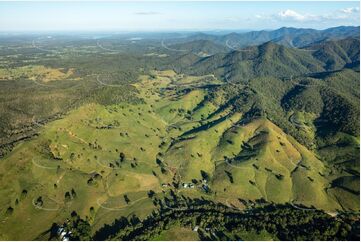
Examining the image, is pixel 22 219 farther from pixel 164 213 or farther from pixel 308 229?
pixel 308 229

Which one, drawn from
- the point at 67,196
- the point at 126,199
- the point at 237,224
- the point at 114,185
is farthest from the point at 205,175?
the point at 67,196

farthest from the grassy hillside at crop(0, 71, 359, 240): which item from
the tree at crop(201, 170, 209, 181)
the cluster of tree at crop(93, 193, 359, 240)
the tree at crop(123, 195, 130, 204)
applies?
the cluster of tree at crop(93, 193, 359, 240)

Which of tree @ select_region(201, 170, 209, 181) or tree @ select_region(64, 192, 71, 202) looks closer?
tree @ select_region(64, 192, 71, 202)

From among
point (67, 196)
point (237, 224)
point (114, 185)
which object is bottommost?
point (114, 185)

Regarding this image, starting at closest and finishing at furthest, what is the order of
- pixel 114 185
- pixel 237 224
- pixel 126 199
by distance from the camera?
pixel 237 224 < pixel 126 199 < pixel 114 185

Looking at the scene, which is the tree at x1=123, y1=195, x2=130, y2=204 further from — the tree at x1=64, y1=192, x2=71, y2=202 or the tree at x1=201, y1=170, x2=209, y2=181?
the tree at x1=201, y1=170, x2=209, y2=181

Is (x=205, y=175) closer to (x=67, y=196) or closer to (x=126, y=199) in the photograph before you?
(x=126, y=199)

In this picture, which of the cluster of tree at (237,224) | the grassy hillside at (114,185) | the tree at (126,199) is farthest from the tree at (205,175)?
the tree at (126,199)

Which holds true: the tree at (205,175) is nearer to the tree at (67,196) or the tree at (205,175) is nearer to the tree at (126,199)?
the tree at (126,199)

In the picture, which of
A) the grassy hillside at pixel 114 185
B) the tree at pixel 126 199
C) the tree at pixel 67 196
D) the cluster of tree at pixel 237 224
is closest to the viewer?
the cluster of tree at pixel 237 224

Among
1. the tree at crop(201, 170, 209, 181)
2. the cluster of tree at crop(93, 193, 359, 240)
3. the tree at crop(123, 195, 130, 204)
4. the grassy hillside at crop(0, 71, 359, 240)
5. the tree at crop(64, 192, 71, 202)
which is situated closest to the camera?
the cluster of tree at crop(93, 193, 359, 240)

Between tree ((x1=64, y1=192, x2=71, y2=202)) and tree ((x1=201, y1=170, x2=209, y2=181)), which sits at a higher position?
tree ((x1=64, y1=192, x2=71, y2=202))

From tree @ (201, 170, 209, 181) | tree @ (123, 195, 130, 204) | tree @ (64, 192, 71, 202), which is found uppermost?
tree @ (64, 192, 71, 202)
